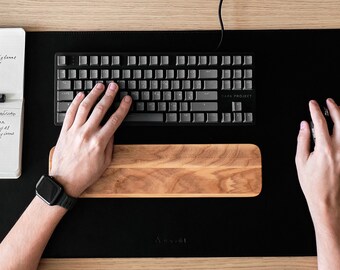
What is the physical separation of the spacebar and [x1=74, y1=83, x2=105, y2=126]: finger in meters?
0.08

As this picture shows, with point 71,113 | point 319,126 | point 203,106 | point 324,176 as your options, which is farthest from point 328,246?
point 71,113

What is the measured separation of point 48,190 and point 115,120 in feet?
0.64

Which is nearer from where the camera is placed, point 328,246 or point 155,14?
point 328,246

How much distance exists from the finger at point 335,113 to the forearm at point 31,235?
1.91ft

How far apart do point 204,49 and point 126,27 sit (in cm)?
18

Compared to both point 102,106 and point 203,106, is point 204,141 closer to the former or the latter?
point 203,106

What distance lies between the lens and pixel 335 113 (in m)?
0.94

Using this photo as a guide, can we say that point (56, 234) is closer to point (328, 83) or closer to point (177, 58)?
point (177, 58)

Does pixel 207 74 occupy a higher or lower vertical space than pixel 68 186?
higher

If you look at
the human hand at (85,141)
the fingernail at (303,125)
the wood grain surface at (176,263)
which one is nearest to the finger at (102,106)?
the human hand at (85,141)

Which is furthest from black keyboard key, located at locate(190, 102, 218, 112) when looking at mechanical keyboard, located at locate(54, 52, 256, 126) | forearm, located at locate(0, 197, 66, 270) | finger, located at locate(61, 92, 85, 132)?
forearm, located at locate(0, 197, 66, 270)

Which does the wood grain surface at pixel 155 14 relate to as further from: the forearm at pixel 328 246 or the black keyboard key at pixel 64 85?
the forearm at pixel 328 246

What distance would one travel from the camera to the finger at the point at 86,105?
36.6 inches

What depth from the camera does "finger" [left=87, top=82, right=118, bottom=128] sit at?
92cm
